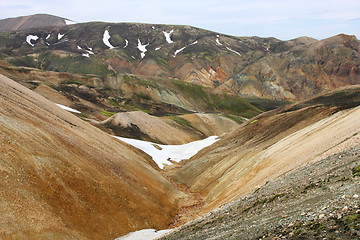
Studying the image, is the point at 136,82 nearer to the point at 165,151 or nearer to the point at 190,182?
the point at 165,151

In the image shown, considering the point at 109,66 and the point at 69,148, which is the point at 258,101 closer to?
the point at 109,66

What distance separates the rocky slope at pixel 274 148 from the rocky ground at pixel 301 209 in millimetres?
3217

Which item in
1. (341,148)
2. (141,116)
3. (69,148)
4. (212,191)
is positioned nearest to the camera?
(341,148)

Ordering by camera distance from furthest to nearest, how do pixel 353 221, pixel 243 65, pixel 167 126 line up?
pixel 243 65 → pixel 167 126 → pixel 353 221

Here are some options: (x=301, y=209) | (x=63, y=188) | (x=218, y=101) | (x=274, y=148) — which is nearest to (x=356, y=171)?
(x=301, y=209)

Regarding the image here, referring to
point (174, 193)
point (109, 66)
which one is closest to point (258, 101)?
point (109, 66)

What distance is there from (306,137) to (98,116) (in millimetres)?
62832

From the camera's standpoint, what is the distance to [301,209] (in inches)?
438

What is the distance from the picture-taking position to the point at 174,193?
31750mm

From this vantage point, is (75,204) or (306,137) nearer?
(75,204)

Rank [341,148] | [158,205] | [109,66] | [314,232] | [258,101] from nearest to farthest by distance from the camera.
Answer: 1. [314,232]
2. [341,148]
3. [158,205]
4. [258,101]
5. [109,66]

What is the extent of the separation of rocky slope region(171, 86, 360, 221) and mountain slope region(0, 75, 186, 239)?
5.73 metres

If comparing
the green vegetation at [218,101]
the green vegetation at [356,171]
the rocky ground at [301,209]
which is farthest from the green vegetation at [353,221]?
the green vegetation at [218,101]

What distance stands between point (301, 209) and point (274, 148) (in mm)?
17066
